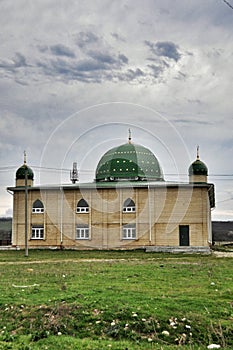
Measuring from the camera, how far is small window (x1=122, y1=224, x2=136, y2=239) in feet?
160

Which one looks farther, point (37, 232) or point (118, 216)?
point (37, 232)

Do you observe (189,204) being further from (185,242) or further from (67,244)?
(67,244)

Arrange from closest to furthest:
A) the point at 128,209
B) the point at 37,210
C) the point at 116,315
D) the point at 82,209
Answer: the point at 116,315
the point at 128,209
the point at 82,209
the point at 37,210

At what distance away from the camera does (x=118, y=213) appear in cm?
4925

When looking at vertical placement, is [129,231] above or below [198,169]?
below

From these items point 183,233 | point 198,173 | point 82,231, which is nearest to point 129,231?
point 82,231

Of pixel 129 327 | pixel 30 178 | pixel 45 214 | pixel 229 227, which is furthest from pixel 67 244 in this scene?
pixel 229 227

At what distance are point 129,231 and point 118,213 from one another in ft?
7.47

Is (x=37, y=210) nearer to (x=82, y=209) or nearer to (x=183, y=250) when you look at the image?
(x=82, y=209)

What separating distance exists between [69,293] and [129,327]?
3.73 m

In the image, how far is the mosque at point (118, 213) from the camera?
1885 inches

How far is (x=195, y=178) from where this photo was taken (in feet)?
165

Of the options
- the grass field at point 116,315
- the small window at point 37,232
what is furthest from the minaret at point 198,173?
the grass field at point 116,315

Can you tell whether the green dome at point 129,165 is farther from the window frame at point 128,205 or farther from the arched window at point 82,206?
the arched window at point 82,206
